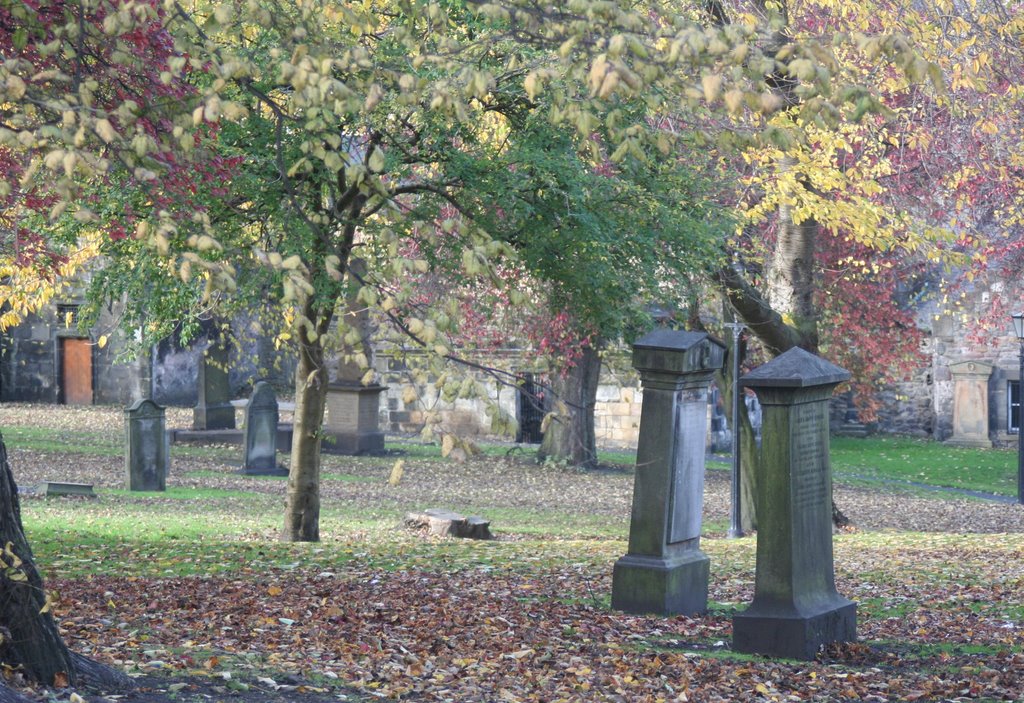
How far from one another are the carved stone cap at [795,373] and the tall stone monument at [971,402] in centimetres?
2637

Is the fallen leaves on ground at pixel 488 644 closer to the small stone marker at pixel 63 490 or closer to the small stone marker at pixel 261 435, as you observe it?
the small stone marker at pixel 63 490

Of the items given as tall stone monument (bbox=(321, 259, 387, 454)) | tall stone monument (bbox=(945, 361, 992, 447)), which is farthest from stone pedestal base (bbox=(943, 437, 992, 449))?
tall stone monument (bbox=(321, 259, 387, 454))

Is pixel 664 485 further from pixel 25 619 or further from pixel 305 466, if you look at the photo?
pixel 25 619

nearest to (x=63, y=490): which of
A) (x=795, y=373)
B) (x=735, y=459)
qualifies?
(x=735, y=459)

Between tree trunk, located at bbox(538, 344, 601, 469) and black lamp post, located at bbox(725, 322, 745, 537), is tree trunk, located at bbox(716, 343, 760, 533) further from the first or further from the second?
tree trunk, located at bbox(538, 344, 601, 469)

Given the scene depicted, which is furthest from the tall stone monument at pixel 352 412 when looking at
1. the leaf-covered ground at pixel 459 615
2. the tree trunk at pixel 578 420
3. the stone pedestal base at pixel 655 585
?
the stone pedestal base at pixel 655 585

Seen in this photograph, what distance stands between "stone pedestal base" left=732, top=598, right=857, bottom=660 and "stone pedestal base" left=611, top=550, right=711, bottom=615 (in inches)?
49.2

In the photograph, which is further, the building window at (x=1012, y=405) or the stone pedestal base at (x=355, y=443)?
the building window at (x=1012, y=405)

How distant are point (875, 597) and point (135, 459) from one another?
11831 millimetres

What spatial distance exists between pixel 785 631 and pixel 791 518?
71 cm

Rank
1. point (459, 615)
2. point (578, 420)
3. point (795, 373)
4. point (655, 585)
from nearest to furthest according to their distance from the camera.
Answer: point (795, 373)
point (459, 615)
point (655, 585)
point (578, 420)

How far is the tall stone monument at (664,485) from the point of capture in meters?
9.77

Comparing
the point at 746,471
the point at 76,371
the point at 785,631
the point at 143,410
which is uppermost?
the point at 76,371

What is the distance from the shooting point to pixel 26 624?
5660 mm
